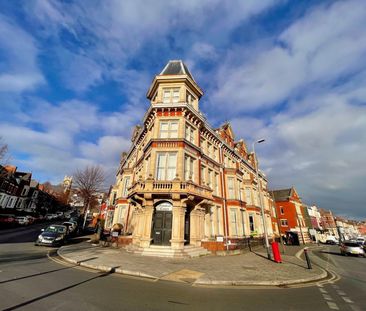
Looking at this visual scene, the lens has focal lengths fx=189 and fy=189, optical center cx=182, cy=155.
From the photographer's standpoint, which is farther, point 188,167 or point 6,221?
point 6,221

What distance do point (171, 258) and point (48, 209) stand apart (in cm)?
7703

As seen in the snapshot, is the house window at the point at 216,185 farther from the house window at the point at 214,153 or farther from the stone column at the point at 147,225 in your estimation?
the stone column at the point at 147,225

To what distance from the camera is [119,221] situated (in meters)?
25.3

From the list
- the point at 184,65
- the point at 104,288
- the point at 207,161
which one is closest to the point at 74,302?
the point at 104,288

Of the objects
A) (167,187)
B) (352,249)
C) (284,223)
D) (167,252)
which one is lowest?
(167,252)

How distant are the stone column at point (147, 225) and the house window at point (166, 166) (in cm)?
275

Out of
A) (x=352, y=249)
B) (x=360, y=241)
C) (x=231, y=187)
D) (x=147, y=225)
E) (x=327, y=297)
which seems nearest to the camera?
(x=327, y=297)

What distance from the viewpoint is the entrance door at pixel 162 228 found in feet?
50.5

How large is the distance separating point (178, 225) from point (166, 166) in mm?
5294

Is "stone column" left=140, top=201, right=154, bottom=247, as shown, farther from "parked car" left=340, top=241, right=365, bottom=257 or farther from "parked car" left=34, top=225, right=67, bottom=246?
"parked car" left=340, top=241, right=365, bottom=257

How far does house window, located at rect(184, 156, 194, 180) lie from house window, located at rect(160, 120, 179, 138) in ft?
8.47

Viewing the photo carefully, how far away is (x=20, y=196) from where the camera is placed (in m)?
54.9

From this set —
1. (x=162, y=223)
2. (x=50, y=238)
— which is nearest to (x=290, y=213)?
(x=162, y=223)

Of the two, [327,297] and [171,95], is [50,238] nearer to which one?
[171,95]
